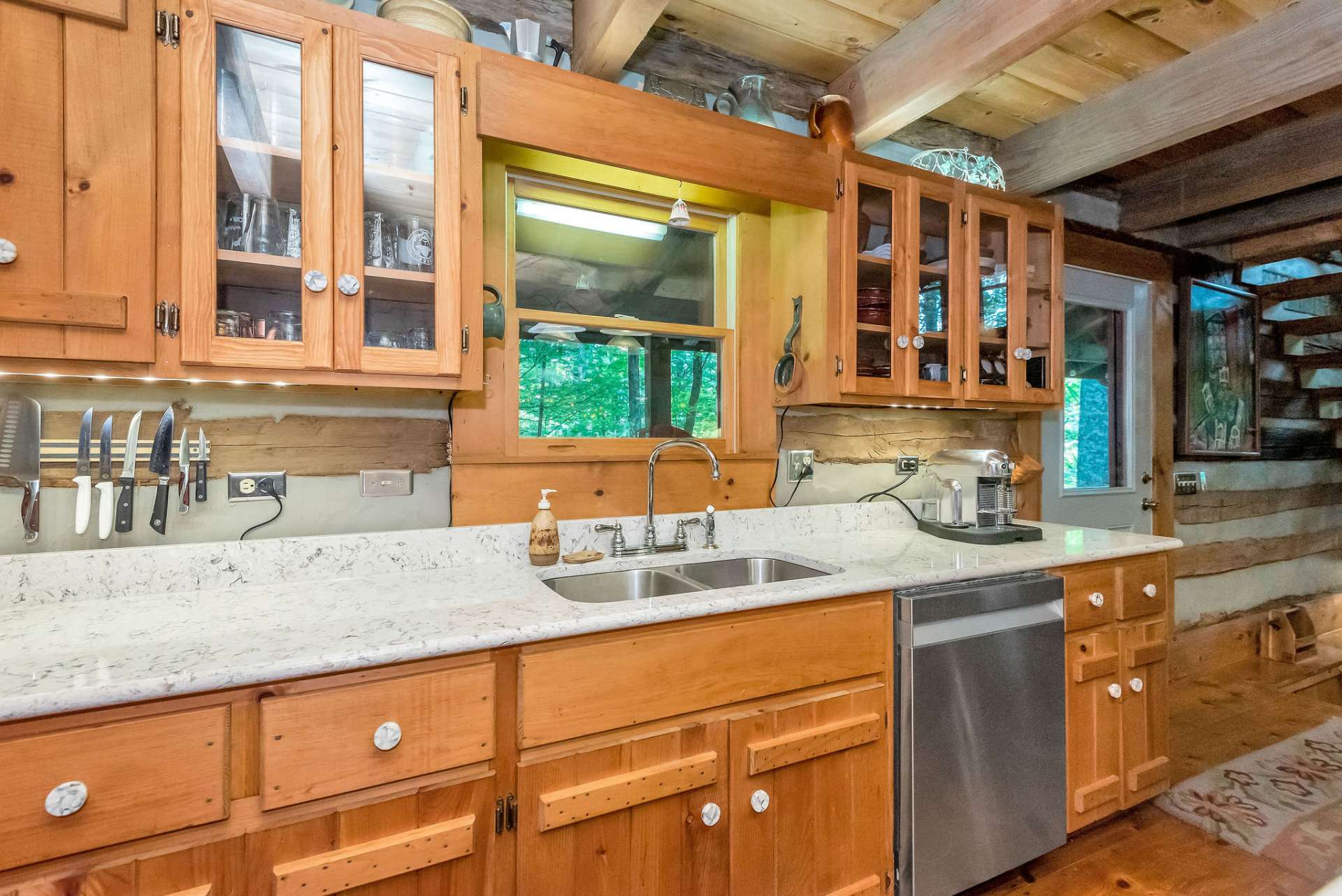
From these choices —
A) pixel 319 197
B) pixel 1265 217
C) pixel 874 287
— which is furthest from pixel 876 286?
pixel 1265 217

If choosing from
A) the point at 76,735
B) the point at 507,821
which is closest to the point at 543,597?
the point at 507,821

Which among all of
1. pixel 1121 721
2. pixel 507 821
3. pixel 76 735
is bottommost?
pixel 1121 721

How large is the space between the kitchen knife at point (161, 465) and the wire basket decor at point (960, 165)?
8.25 feet

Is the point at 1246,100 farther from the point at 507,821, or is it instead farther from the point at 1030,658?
the point at 507,821

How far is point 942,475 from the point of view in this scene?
102 inches

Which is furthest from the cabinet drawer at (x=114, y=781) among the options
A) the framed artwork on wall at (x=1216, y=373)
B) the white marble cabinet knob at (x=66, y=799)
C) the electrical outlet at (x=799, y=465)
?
the framed artwork on wall at (x=1216, y=373)

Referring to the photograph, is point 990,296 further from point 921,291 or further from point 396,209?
point 396,209

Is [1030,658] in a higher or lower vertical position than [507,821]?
higher

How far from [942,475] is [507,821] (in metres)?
2.15

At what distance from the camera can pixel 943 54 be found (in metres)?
1.88

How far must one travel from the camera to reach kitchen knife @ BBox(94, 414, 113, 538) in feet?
4.40

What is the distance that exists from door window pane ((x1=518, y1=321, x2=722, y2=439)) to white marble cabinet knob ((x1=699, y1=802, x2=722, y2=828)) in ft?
3.52

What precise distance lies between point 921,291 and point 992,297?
0.35 m

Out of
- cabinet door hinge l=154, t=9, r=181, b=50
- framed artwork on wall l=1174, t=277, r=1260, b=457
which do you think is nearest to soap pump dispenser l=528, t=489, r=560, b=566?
cabinet door hinge l=154, t=9, r=181, b=50
